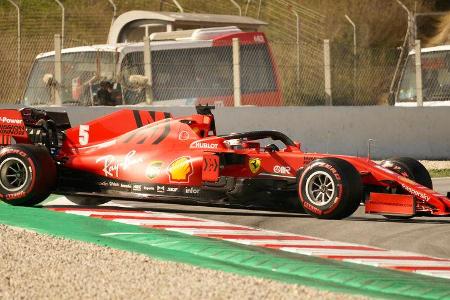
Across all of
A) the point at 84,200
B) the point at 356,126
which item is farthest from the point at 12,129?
the point at 356,126

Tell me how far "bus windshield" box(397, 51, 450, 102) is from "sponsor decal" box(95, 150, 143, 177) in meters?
13.9

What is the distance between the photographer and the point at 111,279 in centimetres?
855

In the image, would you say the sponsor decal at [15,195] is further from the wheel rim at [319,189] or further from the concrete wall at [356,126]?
the concrete wall at [356,126]

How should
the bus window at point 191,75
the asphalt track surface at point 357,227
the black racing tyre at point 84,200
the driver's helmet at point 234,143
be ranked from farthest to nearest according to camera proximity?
the bus window at point 191,75 → the black racing tyre at point 84,200 → the driver's helmet at point 234,143 → the asphalt track surface at point 357,227

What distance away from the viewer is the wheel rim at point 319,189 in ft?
38.9

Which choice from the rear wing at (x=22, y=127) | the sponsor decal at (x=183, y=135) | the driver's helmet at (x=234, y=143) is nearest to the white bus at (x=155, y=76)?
the rear wing at (x=22, y=127)

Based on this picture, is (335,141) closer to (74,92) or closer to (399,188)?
(74,92)

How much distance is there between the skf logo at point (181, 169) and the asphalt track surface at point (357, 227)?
60 cm

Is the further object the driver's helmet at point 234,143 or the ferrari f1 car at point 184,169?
the driver's helmet at point 234,143

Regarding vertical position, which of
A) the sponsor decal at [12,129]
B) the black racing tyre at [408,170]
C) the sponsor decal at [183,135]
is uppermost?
the sponsor decal at [12,129]

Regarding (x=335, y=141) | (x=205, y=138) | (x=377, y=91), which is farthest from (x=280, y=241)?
(x=377, y=91)

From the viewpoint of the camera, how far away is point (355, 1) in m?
44.8

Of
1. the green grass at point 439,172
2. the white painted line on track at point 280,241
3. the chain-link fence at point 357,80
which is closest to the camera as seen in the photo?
the white painted line on track at point 280,241

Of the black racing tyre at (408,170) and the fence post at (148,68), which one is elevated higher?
the fence post at (148,68)
